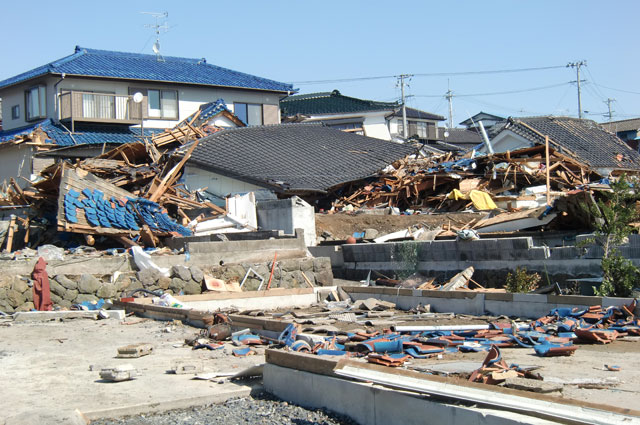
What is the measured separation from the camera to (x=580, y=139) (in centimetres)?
3462

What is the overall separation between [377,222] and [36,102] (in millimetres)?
16919

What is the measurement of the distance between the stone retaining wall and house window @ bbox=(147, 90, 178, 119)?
16925 millimetres

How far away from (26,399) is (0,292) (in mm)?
7248

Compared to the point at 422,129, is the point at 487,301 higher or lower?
lower

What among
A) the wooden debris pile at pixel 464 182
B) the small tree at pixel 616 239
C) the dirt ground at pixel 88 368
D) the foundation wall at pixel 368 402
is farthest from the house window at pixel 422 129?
the foundation wall at pixel 368 402

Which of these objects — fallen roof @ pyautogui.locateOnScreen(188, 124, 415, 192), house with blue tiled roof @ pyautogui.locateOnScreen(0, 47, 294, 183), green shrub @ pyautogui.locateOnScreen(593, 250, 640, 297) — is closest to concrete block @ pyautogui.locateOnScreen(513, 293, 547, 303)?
green shrub @ pyautogui.locateOnScreen(593, 250, 640, 297)

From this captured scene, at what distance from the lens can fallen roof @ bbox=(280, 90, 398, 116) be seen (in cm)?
4306

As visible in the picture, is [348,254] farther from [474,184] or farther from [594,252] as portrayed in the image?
[474,184]

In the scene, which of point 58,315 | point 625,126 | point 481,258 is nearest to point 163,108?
point 58,315

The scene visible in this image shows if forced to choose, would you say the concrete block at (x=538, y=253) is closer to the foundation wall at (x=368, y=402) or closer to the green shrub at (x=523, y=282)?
the green shrub at (x=523, y=282)

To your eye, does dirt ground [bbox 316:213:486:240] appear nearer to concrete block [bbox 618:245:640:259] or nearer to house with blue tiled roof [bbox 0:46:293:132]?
concrete block [bbox 618:245:640:259]

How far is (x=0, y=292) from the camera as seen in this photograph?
1389cm

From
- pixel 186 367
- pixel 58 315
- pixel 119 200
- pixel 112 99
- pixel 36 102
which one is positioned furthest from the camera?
pixel 36 102

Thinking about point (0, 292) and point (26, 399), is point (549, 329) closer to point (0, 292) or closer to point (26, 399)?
point (26, 399)
